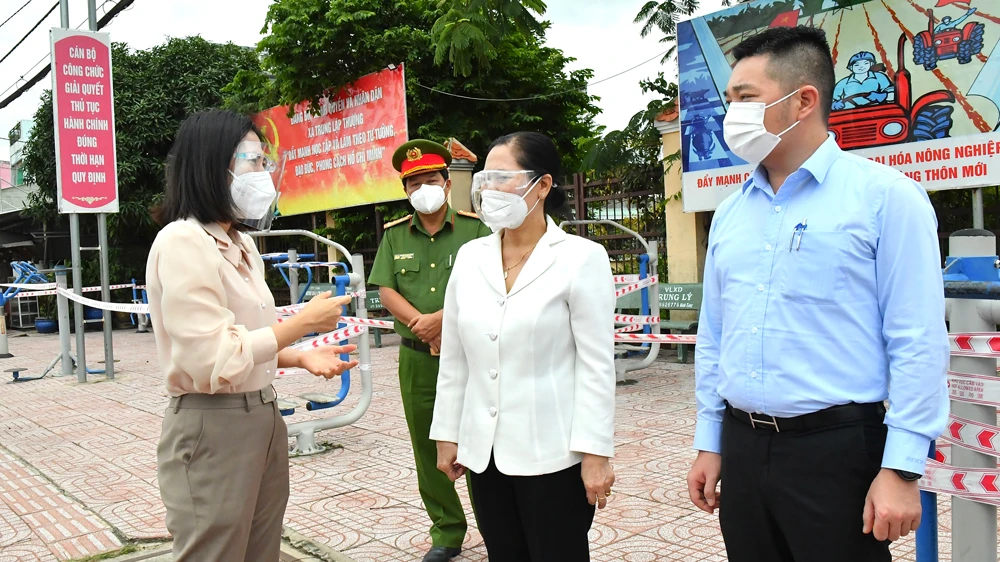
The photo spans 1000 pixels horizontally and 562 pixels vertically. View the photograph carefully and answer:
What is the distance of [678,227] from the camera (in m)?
10.1

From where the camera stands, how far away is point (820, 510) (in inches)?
72.9

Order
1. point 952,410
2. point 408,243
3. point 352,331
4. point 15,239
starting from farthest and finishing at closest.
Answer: point 15,239, point 352,331, point 408,243, point 952,410

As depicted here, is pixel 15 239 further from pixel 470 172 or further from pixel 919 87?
pixel 919 87

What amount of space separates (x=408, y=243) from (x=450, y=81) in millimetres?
10575

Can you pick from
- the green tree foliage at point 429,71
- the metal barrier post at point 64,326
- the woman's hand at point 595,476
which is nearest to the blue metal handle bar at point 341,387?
the woman's hand at point 595,476

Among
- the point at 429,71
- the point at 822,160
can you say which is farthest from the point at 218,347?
the point at 429,71

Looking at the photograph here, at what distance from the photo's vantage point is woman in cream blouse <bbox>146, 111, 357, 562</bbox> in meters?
2.17

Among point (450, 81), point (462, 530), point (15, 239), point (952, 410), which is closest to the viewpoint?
point (952, 410)

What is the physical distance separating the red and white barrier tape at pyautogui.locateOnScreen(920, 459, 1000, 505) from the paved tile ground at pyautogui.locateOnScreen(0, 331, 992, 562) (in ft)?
5.42

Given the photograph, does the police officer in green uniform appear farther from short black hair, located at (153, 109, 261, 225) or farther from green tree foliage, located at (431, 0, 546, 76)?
green tree foliage, located at (431, 0, 546, 76)

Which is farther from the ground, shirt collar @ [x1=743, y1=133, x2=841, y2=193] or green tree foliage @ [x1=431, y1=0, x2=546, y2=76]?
green tree foliage @ [x1=431, y1=0, x2=546, y2=76]

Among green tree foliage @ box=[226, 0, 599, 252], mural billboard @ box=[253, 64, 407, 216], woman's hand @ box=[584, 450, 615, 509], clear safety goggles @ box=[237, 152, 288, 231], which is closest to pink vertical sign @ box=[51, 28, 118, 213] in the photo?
mural billboard @ box=[253, 64, 407, 216]

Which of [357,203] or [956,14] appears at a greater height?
[956,14]

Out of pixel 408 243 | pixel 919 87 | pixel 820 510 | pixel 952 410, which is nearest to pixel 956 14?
pixel 919 87
